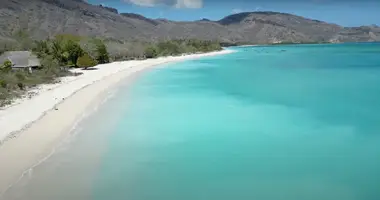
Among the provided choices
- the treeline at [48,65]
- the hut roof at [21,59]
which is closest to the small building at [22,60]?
the hut roof at [21,59]

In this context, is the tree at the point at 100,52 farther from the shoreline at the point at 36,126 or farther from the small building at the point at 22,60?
the shoreline at the point at 36,126

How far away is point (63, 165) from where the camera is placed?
9312 millimetres

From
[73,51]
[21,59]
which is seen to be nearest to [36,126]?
[21,59]

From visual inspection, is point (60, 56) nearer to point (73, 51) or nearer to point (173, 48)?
point (73, 51)

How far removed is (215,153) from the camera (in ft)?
36.4

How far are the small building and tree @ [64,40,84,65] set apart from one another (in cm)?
601

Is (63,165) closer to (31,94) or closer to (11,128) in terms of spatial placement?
(11,128)

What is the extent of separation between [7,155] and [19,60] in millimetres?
22247

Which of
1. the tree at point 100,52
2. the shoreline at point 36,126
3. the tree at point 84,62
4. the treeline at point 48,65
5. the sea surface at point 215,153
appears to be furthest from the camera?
the tree at point 100,52

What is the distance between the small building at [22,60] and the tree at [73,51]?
6.01 metres

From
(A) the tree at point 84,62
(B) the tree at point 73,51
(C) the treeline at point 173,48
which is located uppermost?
(B) the tree at point 73,51

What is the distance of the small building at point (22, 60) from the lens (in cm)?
2905

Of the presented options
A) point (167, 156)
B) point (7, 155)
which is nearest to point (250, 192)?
point (167, 156)

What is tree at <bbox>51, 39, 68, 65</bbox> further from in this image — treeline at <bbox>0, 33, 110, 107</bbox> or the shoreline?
the shoreline
